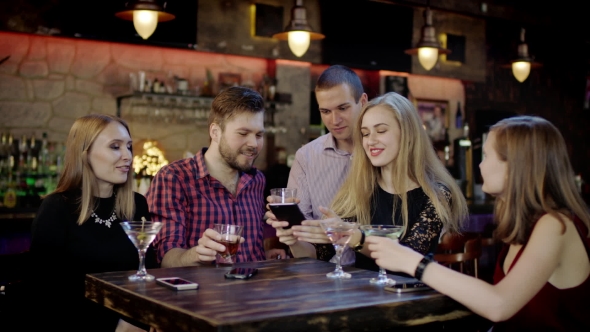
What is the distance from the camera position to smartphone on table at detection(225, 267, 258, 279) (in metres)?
2.59

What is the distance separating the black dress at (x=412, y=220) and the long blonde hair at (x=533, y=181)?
2.30 feet

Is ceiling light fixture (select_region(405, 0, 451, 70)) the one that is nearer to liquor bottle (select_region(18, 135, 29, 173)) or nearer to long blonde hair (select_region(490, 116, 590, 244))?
liquor bottle (select_region(18, 135, 29, 173))

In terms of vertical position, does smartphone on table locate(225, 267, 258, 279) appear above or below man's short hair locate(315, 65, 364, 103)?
below

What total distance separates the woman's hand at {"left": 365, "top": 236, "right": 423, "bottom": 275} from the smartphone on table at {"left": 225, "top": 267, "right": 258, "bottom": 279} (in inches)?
19.5

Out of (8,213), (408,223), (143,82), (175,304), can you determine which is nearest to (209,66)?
(143,82)

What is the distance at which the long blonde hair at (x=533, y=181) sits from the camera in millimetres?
2273

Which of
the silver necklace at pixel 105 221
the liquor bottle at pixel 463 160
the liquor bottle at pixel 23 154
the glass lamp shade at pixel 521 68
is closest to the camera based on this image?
the silver necklace at pixel 105 221

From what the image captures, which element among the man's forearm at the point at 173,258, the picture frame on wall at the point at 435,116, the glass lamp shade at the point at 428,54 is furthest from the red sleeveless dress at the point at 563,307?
the picture frame on wall at the point at 435,116

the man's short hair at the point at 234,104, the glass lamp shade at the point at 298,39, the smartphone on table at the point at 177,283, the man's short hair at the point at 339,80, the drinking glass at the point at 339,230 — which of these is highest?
the glass lamp shade at the point at 298,39

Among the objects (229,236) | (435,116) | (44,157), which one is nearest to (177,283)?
(229,236)

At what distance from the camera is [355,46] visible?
28.9 feet

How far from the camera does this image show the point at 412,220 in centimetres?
314

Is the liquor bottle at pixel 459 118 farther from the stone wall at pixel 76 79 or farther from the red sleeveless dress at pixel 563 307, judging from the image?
the red sleeveless dress at pixel 563 307

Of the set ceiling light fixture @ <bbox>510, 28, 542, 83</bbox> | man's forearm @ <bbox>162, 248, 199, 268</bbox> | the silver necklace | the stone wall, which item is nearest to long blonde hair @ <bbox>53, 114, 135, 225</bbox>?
the silver necklace
